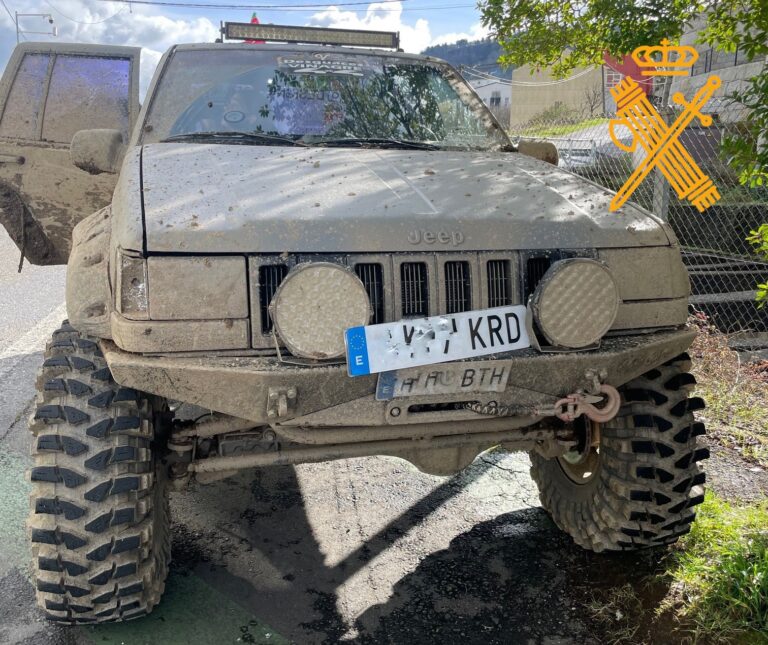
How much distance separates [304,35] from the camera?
167 inches

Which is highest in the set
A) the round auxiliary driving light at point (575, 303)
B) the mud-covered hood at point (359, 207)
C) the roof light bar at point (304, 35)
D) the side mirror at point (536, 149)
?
the roof light bar at point (304, 35)

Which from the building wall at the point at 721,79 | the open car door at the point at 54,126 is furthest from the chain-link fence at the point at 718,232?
the open car door at the point at 54,126

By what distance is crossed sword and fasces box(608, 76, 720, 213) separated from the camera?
2793 millimetres

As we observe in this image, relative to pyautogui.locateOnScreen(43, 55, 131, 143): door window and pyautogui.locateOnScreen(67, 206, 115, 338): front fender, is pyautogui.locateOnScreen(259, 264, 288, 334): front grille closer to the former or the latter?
pyautogui.locateOnScreen(67, 206, 115, 338): front fender

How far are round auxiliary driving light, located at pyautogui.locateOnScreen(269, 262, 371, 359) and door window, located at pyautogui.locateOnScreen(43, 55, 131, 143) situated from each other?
332 cm

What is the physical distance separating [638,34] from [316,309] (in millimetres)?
3327

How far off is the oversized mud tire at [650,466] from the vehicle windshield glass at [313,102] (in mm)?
1580

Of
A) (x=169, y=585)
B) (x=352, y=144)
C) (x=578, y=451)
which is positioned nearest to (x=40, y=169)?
(x=352, y=144)

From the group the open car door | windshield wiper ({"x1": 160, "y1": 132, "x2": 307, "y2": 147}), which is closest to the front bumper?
windshield wiper ({"x1": 160, "y1": 132, "x2": 307, "y2": 147})

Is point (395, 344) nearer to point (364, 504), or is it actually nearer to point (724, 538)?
point (364, 504)

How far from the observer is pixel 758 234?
12.3 ft

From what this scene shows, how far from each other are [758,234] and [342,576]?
2617mm

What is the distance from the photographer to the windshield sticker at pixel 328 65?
12.7 ft

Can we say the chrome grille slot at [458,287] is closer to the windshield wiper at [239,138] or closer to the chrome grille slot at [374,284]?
the chrome grille slot at [374,284]
